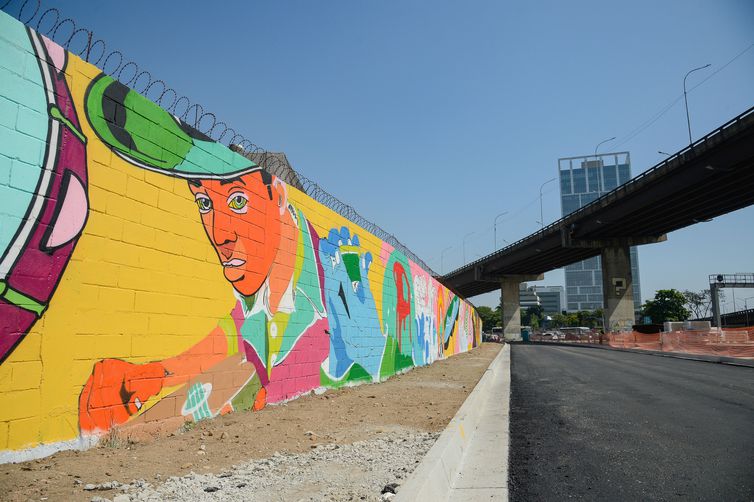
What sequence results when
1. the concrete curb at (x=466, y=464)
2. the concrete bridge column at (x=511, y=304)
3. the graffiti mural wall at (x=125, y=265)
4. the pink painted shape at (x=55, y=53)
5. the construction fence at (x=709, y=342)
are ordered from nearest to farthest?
1. the concrete curb at (x=466, y=464)
2. the graffiti mural wall at (x=125, y=265)
3. the pink painted shape at (x=55, y=53)
4. the construction fence at (x=709, y=342)
5. the concrete bridge column at (x=511, y=304)

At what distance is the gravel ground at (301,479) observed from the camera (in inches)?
142

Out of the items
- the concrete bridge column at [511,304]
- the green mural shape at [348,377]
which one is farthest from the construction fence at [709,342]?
the concrete bridge column at [511,304]

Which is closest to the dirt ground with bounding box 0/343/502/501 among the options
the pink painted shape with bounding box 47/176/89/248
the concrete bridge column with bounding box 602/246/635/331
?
the pink painted shape with bounding box 47/176/89/248

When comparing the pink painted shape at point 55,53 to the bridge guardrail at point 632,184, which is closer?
the pink painted shape at point 55,53

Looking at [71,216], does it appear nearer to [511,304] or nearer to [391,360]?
[391,360]

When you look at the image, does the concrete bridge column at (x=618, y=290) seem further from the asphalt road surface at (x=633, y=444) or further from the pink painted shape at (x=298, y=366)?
the pink painted shape at (x=298, y=366)

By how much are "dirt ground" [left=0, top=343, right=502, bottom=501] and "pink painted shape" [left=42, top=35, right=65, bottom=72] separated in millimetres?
3261

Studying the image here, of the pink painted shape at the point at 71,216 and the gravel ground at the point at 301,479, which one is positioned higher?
the pink painted shape at the point at 71,216

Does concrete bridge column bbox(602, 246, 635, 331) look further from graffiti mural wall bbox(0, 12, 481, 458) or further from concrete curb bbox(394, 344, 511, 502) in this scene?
graffiti mural wall bbox(0, 12, 481, 458)

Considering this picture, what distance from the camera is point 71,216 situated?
429 cm

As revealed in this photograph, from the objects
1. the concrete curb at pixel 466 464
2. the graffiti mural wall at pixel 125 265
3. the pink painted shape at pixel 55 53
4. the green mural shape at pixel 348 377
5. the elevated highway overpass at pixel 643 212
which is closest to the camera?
the concrete curb at pixel 466 464

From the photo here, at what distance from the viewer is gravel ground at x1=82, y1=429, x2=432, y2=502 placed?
3.61 meters

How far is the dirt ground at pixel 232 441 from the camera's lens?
361cm

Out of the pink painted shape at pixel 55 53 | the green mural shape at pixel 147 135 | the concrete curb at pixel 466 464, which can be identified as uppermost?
the pink painted shape at pixel 55 53
